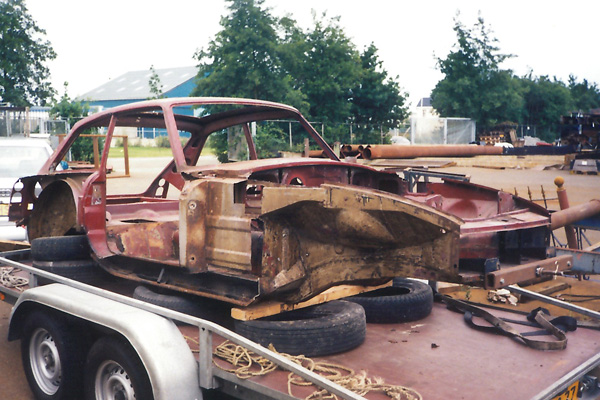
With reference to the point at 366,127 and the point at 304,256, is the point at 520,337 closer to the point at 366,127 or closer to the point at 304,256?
the point at 304,256

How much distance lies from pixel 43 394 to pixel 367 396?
2.42 meters

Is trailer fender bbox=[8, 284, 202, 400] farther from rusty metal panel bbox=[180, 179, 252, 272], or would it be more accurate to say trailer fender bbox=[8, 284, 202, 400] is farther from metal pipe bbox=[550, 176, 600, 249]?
Answer: metal pipe bbox=[550, 176, 600, 249]

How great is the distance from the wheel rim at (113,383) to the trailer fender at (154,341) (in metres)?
0.26

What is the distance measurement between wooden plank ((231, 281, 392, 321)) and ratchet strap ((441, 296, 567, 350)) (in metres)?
0.89

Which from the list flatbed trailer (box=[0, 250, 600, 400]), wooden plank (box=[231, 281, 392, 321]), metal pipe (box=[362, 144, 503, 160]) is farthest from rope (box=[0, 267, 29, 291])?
metal pipe (box=[362, 144, 503, 160])

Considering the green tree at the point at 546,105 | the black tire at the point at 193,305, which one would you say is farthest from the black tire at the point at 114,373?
the green tree at the point at 546,105

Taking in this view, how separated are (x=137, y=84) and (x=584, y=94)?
55401 mm

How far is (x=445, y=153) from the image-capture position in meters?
9.71

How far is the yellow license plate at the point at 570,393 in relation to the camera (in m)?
3.16

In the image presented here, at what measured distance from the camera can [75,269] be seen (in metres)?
4.87

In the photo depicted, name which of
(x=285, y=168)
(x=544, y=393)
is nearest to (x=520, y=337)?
(x=544, y=393)

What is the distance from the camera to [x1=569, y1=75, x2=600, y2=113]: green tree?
75.4 meters

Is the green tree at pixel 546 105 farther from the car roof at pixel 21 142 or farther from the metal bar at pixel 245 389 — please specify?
the metal bar at pixel 245 389

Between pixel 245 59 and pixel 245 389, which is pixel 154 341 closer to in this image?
pixel 245 389
